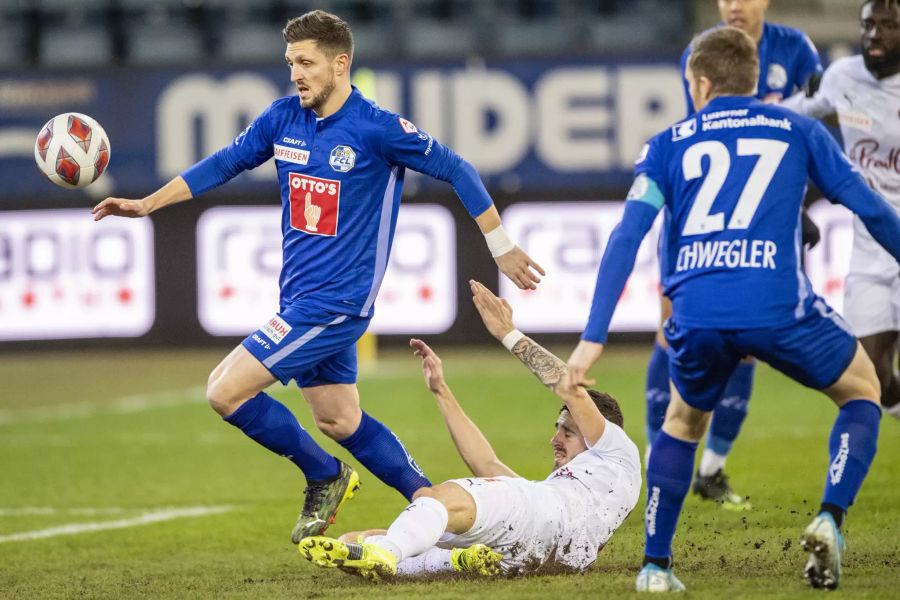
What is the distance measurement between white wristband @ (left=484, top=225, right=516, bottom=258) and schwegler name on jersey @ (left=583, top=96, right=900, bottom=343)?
3.73ft

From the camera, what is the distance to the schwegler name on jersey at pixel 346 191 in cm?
575

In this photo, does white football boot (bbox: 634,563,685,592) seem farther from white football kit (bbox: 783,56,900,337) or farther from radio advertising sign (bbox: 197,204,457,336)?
radio advertising sign (bbox: 197,204,457,336)

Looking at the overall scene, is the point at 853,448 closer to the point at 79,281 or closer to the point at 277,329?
the point at 277,329

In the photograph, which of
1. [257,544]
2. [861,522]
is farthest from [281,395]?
[861,522]

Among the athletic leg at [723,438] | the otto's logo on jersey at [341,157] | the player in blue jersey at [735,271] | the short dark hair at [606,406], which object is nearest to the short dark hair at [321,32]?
the otto's logo on jersey at [341,157]

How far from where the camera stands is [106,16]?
679 inches

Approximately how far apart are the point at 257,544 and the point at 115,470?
3.19 metres

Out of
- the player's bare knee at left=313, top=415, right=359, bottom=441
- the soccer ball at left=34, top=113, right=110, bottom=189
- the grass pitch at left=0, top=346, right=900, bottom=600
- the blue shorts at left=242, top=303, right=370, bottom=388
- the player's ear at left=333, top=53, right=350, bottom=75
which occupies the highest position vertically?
the player's ear at left=333, top=53, right=350, bottom=75

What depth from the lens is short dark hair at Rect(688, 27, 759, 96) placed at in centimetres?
468

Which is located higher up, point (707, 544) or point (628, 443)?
point (628, 443)

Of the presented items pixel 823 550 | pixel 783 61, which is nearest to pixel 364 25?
pixel 783 61

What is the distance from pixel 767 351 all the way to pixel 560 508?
1033 millimetres

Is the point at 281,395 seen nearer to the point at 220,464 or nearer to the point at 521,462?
the point at 220,464

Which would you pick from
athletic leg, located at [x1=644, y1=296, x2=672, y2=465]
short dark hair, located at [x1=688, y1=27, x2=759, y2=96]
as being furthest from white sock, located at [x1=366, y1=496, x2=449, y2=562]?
athletic leg, located at [x1=644, y1=296, x2=672, y2=465]
